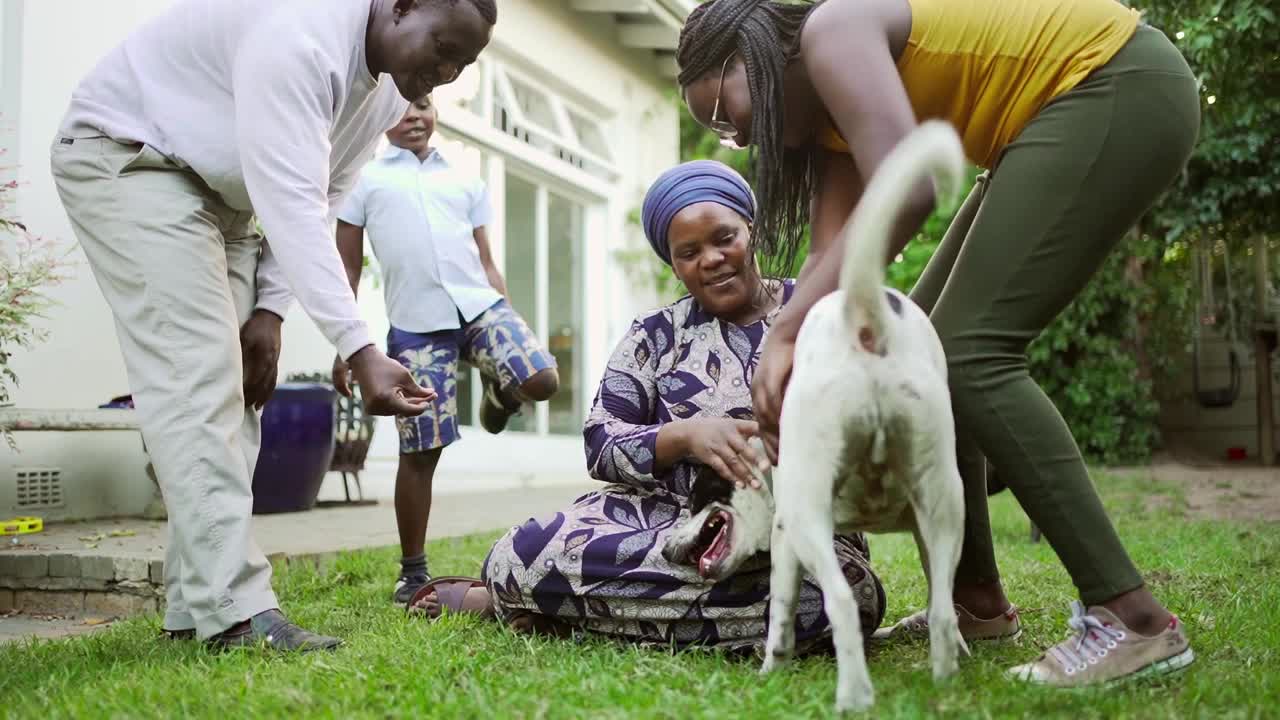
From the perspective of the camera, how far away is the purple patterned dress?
2682mm

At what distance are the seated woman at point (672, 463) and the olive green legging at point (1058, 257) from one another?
0.55 metres

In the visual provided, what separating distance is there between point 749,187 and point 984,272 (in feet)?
2.76

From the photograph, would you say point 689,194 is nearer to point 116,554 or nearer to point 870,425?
point 870,425

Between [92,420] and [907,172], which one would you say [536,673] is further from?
[92,420]

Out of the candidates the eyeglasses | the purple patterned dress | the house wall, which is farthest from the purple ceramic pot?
the eyeglasses

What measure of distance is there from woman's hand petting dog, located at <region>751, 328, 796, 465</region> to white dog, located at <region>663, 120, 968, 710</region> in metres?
0.09

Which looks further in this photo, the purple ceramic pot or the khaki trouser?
the purple ceramic pot

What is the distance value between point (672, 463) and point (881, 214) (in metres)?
1.01

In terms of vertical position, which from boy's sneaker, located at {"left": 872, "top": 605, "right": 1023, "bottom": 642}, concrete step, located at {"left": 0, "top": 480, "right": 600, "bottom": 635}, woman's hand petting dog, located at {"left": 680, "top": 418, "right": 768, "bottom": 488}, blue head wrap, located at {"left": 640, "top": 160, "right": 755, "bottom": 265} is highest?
blue head wrap, located at {"left": 640, "top": 160, "right": 755, "bottom": 265}

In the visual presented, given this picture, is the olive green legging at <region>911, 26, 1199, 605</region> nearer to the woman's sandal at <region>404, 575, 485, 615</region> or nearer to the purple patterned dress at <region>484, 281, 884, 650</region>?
the purple patterned dress at <region>484, 281, 884, 650</region>

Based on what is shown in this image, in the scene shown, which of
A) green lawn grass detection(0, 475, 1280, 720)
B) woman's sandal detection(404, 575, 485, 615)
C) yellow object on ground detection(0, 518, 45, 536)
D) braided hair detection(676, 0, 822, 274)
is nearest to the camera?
green lawn grass detection(0, 475, 1280, 720)

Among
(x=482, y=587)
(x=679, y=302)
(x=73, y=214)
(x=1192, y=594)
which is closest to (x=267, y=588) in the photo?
(x=482, y=587)

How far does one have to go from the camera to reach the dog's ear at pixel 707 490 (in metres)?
2.64

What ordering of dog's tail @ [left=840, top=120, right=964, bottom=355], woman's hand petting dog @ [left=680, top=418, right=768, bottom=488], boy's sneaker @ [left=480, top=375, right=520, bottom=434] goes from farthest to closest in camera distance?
1. boy's sneaker @ [left=480, top=375, right=520, bottom=434]
2. woman's hand petting dog @ [left=680, top=418, right=768, bottom=488]
3. dog's tail @ [left=840, top=120, right=964, bottom=355]
